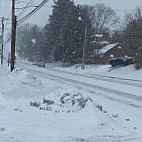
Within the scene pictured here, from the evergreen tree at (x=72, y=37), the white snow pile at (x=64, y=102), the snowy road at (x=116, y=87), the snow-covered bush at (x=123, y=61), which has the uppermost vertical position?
the evergreen tree at (x=72, y=37)

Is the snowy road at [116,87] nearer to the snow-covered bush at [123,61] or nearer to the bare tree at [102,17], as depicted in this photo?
the snow-covered bush at [123,61]

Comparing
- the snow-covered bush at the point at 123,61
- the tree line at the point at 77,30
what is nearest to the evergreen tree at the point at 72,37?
the tree line at the point at 77,30

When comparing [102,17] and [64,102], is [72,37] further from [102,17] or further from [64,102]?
[64,102]

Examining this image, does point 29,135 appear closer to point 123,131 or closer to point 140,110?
point 123,131

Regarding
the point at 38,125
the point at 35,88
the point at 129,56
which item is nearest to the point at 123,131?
the point at 38,125

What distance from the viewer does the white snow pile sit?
9945mm

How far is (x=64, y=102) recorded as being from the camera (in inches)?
443

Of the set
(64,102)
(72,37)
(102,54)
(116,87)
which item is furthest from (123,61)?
(64,102)

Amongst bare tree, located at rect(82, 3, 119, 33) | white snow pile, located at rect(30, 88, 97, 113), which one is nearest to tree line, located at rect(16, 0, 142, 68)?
bare tree, located at rect(82, 3, 119, 33)

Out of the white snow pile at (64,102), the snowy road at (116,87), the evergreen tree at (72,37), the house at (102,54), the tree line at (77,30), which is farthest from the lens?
the house at (102,54)

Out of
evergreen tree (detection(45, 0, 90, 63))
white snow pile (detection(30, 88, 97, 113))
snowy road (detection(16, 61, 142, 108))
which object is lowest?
snowy road (detection(16, 61, 142, 108))

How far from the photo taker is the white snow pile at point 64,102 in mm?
9945

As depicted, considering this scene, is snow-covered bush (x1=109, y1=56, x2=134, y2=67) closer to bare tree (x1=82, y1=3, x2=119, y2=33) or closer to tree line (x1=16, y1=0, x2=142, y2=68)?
tree line (x1=16, y1=0, x2=142, y2=68)

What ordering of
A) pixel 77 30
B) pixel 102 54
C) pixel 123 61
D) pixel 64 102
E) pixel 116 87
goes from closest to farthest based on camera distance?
pixel 64 102 < pixel 116 87 < pixel 123 61 < pixel 77 30 < pixel 102 54
